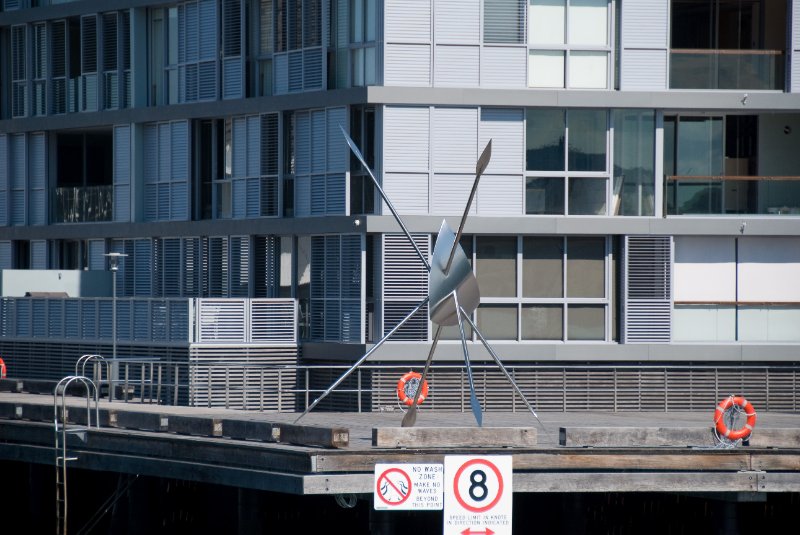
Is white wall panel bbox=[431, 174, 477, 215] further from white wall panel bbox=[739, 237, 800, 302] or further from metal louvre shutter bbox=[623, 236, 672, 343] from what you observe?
white wall panel bbox=[739, 237, 800, 302]

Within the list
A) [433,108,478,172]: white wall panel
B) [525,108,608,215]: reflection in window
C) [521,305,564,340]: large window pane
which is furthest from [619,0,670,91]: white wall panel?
[521,305,564,340]: large window pane

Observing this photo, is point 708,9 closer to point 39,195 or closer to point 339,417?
point 339,417

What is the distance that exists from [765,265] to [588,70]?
5517 millimetres

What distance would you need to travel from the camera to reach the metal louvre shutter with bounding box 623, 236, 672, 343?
1449 inches

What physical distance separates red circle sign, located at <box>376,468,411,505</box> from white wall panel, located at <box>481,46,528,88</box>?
16.1 metres

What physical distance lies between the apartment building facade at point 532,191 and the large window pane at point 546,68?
0.06m

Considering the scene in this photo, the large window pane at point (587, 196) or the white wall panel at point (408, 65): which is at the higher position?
the white wall panel at point (408, 65)

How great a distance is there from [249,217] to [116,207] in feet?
16.6

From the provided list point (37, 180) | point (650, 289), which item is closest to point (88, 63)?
point (37, 180)

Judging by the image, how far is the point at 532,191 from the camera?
3681 cm

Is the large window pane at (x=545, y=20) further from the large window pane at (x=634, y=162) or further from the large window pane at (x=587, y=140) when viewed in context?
the large window pane at (x=634, y=162)

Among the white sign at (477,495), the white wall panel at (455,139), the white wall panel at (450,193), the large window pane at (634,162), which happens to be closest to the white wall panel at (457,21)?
the white wall panel at (455,139)

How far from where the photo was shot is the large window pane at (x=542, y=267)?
3662 cm

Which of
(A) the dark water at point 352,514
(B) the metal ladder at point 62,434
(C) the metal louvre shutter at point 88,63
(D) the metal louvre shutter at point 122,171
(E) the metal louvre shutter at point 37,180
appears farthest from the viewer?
(E) the metal louvre shutter at point 37,180
